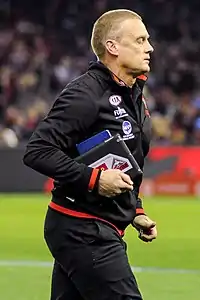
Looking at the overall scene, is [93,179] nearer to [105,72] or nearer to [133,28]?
[105,72]

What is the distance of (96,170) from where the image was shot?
455 centimetres

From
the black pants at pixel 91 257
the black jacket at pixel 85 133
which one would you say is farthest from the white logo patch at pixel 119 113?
the black pants at pixel 91 257

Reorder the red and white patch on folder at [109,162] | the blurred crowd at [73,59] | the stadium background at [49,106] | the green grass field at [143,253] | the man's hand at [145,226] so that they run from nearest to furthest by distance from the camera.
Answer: the red and white patch on folder at [109,162] < the man's hand at [145,226] < the green grass field at [143,253] < the stadium background at [49,106] < the blurred crowd at [73,59]

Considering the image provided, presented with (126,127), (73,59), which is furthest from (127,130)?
(73,59)

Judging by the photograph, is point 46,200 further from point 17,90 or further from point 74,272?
point 74,272

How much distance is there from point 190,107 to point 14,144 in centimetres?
533

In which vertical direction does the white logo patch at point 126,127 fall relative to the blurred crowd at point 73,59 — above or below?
below

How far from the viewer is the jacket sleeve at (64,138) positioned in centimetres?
455

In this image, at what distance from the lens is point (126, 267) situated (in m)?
4.61

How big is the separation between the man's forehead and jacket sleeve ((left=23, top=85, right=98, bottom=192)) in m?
0.41

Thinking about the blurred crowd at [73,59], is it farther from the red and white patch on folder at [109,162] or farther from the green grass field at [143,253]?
the red and white patch on folder at [109,162]

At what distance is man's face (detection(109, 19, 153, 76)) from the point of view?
15.7 feet

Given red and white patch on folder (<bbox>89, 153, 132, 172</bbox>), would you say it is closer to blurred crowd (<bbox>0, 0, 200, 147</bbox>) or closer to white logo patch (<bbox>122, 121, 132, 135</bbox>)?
white logo patch (<bbox>122, 121, 132, 135</bbox>)

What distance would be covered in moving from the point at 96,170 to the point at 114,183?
13 centimetres
